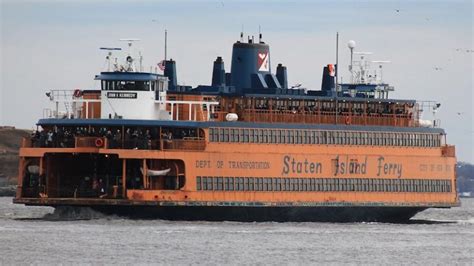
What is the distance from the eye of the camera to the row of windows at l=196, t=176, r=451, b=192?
9988 centimetres

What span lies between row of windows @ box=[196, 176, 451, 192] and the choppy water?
2647mm

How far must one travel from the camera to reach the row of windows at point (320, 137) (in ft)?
330

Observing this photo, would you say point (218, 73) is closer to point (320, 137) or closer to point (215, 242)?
point (320, 137)

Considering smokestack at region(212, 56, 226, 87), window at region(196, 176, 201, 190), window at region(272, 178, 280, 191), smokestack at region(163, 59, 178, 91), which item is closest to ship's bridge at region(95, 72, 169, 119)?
window at region(196, 176, 201, 190)

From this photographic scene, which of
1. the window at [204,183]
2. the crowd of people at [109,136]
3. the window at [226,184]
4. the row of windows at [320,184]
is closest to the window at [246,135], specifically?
the row of windows at [320,184]

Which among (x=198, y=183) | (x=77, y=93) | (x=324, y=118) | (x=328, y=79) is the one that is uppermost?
(x=328, y=79)

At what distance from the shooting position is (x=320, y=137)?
105m

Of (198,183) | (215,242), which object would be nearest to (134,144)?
(198,183)

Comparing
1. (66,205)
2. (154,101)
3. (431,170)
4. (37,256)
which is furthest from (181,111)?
(37,256)

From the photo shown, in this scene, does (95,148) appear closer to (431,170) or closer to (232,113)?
(232,113)

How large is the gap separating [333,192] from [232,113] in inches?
297

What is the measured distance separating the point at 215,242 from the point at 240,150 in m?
16.7

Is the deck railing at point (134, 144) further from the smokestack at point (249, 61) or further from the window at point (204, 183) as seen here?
the smokestack at point (249, 61)

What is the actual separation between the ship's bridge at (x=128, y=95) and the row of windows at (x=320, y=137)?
3.53m
